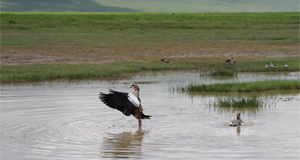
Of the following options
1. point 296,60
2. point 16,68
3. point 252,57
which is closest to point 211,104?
point 16,68

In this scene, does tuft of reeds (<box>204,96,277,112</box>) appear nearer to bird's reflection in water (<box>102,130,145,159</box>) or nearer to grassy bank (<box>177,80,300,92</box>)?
grassy bank (<box>177,80,300,92</box>)

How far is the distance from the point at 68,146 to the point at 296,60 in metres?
18.7

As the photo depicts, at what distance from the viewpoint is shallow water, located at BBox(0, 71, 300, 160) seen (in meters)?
9.02

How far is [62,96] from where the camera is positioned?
16344mm

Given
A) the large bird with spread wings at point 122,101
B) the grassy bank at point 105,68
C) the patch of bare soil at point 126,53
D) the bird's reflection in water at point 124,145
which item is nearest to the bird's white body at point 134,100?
the large bird with spread wings at point 122,101

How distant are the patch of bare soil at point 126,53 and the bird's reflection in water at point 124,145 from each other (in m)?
16.0

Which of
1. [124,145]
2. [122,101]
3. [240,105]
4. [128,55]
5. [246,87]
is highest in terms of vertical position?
[128,55]

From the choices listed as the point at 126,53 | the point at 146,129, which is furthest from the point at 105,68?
the point at 146,129

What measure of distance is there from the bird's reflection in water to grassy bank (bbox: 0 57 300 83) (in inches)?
394

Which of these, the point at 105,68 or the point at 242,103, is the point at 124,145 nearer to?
the point at 242,103

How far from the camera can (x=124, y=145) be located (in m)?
9.89

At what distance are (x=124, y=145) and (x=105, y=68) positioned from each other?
13335mm

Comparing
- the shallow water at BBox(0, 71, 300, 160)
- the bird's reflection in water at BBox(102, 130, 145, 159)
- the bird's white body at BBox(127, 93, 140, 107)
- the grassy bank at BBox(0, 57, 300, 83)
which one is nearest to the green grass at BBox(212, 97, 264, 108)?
the shallow water at BBox(0, 71, 300, 160)

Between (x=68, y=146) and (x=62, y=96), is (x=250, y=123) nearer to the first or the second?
(x=68, y=146)
